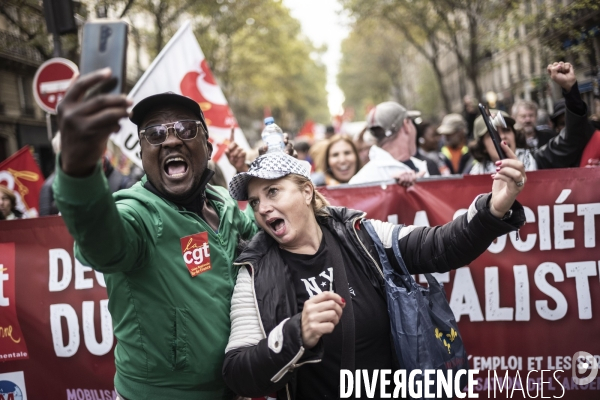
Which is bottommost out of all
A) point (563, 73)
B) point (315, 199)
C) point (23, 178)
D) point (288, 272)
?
point (288, 272)

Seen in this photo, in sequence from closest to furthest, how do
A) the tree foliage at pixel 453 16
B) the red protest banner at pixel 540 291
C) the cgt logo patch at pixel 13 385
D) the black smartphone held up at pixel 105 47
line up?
1. the black smartphone held up at pixel 105 47
2. the red protest banner at pixel 540 291
3. the cgt logo patch at pixel 13 385
4. the tree foliage at pixel 453 16

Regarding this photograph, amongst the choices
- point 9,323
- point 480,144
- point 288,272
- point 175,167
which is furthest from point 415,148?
point 9,323

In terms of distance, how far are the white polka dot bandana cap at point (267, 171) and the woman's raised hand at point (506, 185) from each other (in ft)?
2.70

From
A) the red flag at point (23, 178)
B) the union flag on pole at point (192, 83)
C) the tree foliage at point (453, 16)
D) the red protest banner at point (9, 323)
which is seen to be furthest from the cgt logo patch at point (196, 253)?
the tree foliage at point (453, 16)

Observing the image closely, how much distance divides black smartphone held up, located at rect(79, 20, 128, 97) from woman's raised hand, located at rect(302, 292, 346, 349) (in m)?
0.93

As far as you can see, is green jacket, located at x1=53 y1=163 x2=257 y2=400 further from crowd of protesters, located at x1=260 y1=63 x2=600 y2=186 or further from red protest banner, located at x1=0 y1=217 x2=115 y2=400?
crowd of protesters, located at x1=260 y1=63 x2=600 y2=186

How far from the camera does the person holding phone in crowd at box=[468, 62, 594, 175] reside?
3271mm

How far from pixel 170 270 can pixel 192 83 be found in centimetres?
360

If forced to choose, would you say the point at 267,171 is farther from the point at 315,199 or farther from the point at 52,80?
the point at 52,80

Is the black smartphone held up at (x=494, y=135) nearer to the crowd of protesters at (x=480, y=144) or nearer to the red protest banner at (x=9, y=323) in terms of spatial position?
the crowd of protesters at (x=480, y=144)

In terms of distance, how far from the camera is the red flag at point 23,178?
6.03 meters

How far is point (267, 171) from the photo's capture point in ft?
7.58

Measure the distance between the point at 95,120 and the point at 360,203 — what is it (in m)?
2.75

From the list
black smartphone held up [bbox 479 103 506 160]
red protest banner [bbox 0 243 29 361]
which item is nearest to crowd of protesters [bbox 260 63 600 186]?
black smartphone held up [bbox 479 103 506 160]
